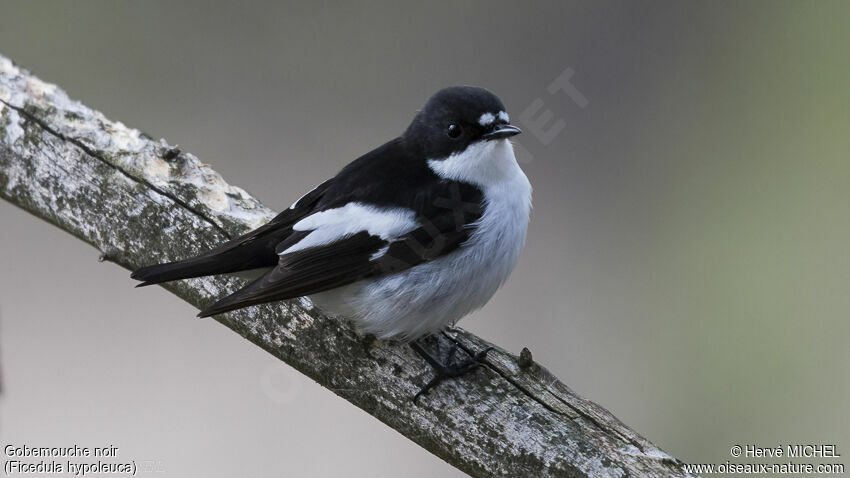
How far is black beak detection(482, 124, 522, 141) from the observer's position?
2736 mm

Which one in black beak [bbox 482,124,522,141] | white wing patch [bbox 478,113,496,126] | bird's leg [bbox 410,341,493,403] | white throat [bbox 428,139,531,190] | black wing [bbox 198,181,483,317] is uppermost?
white wing patch [bbox 478,113,496,126]

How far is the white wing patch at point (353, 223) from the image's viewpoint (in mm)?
2627

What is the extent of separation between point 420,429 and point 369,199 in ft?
2.30

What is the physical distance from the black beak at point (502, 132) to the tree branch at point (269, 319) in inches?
24.9

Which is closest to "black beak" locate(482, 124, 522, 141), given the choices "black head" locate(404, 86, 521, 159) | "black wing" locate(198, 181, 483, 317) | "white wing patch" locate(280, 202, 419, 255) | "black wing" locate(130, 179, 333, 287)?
"black head" locate(404, 86, 521, 159)

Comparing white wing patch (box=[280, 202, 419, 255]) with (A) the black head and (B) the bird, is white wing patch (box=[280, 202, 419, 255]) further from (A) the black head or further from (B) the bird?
(A) the black head

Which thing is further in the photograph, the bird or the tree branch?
the bird

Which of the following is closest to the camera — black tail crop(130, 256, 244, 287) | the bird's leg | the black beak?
black tail crop(130, 256, 244, 287)

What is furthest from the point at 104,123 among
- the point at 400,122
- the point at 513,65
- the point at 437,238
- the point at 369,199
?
the point at 513,65

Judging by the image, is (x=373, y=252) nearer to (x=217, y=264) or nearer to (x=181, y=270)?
(x=217, y=264)

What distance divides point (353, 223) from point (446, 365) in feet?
1.66

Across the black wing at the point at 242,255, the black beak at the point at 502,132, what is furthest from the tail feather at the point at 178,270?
the black beak at the point at 502,132

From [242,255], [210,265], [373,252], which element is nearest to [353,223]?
[373,252]

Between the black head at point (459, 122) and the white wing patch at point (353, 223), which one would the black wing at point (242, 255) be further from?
the black head at point (459, 122)
